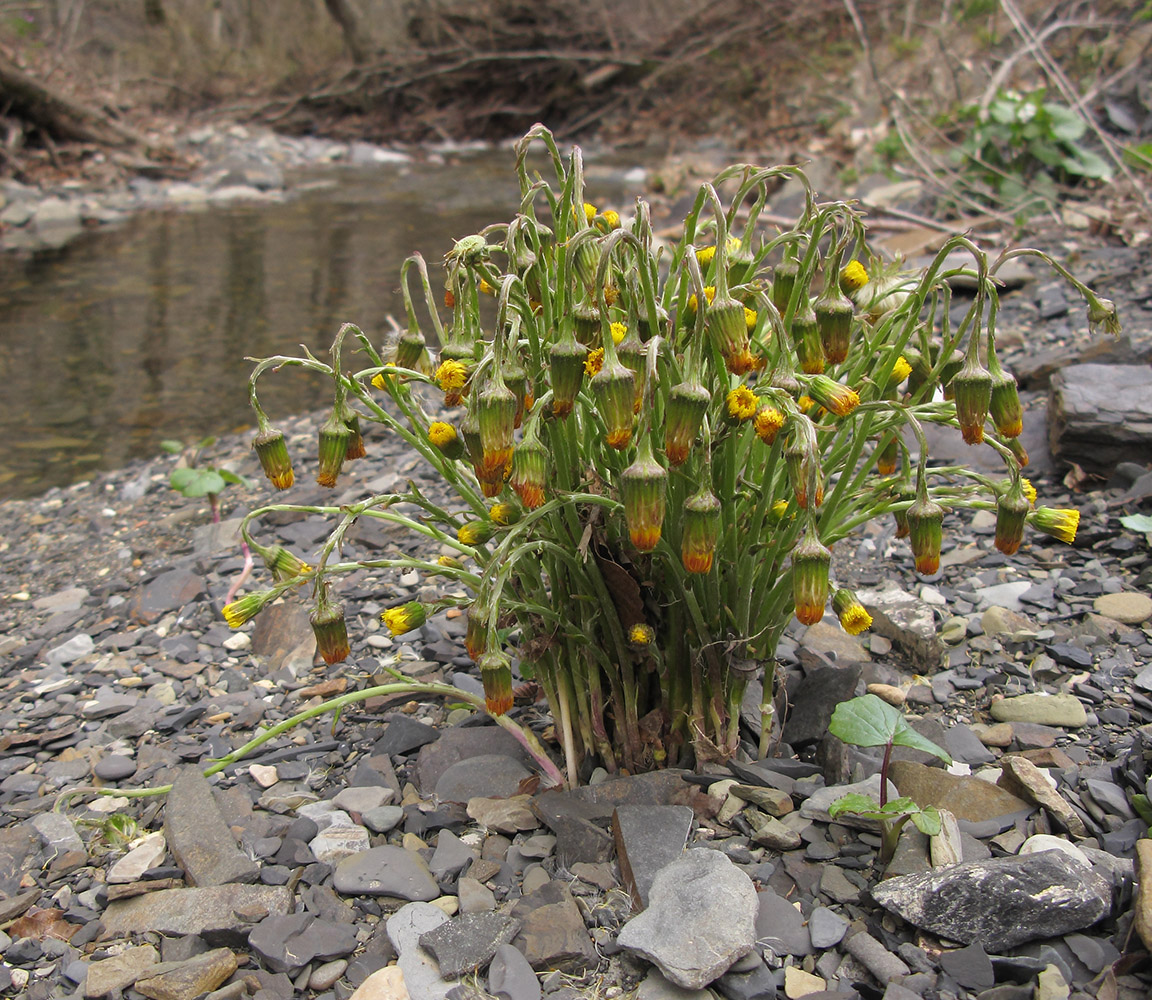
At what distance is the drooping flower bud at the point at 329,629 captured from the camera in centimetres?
162

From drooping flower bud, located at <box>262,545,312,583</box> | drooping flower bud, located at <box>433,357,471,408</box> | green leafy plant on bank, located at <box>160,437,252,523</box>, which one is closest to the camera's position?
drooping flower bud, located at <box>433,357,471,408</box>

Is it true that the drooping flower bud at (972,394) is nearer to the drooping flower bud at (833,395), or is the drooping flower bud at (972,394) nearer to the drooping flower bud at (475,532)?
the drooping flower bud at (833,395)

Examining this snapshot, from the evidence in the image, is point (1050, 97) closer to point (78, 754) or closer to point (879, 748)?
point (879, 748)

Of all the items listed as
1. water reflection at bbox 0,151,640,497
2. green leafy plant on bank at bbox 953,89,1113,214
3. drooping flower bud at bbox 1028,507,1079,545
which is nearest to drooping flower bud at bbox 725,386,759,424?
drooping flower bud at bbox 1028,507,1079,545

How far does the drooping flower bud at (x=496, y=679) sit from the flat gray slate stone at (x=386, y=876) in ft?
1.15

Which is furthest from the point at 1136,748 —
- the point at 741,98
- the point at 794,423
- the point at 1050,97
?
the point at 741,98

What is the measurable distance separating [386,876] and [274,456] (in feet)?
2.45

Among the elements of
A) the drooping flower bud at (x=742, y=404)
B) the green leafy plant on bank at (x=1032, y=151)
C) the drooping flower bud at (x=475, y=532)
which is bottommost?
the drooping flower bud at (x=475, y=532)

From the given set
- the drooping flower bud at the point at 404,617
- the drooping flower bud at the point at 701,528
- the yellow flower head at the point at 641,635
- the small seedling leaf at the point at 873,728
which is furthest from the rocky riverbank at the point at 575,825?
the drooping flower bud at the point at 701,528

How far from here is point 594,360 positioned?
4.99ft

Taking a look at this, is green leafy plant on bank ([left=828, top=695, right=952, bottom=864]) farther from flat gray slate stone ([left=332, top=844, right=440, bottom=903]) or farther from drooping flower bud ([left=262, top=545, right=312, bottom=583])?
drooping flower bud ([left=262, top=545, right=312, bottom=583])

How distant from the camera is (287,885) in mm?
1684

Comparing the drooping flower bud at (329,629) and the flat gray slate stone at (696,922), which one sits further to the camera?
the drooping flower bud at (329,629)

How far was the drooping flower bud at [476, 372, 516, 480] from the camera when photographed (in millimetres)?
1386
